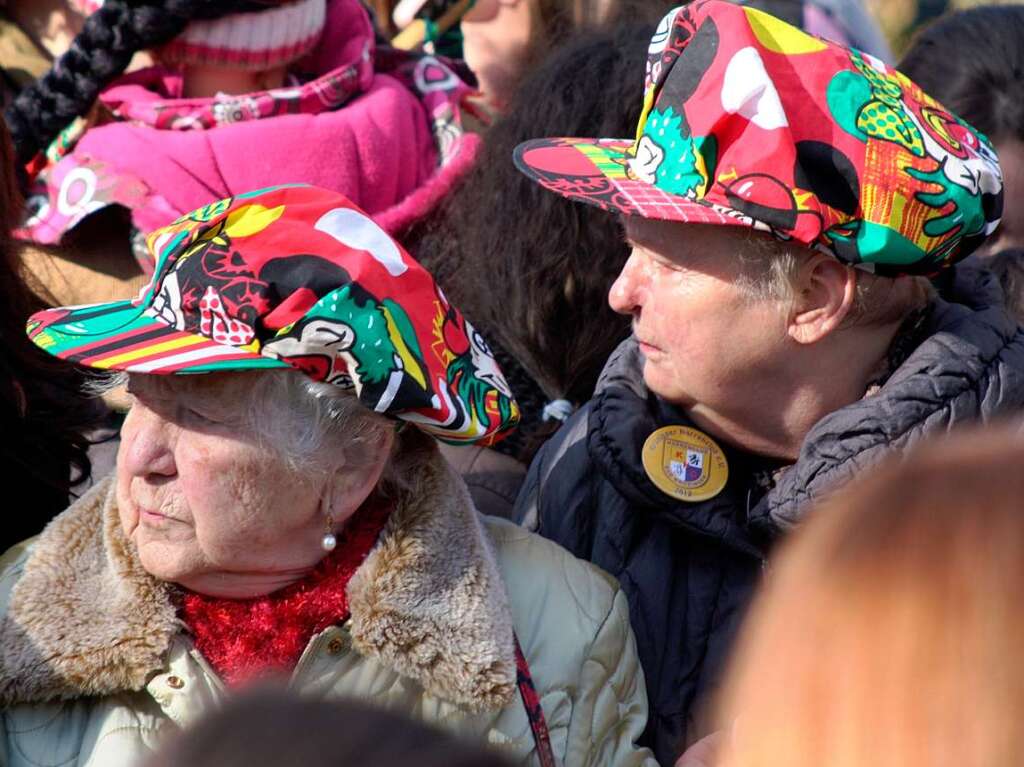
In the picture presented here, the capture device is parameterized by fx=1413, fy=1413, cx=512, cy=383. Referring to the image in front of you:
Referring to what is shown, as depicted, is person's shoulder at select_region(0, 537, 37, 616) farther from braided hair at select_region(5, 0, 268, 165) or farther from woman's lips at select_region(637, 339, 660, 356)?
braided hair at select_region(5, 0, 268, 165)

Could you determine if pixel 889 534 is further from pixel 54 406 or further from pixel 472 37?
pixel 472 37

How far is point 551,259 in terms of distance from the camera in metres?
2.87

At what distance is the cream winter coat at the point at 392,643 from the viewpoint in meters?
2.00

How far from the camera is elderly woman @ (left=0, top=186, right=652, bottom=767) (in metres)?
2.01

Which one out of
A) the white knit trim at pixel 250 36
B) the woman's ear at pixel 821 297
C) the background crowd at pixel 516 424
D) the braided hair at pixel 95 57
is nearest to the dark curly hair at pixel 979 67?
the background crowd at pixel 516 424

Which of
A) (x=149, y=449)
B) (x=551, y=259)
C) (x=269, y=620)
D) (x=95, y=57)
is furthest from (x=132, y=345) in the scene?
(x=95, y=57)

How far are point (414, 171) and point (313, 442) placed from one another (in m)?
1.32

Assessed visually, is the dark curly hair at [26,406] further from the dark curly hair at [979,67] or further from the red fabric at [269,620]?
the dark curly hair at [979,67]

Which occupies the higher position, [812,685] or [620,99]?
[812,685]

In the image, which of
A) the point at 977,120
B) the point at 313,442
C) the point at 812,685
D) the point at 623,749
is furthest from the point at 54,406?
the point at 977,120

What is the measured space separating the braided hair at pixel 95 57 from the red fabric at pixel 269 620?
1.34m

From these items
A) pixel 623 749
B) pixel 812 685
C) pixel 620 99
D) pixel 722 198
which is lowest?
pixel 623 749

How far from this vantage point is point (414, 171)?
3299 mm

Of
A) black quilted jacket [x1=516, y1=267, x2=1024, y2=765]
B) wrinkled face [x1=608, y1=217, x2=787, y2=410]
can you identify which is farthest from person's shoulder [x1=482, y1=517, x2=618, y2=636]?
wrinkled face [x1=608, y1=217, x2=787, y2=410]
